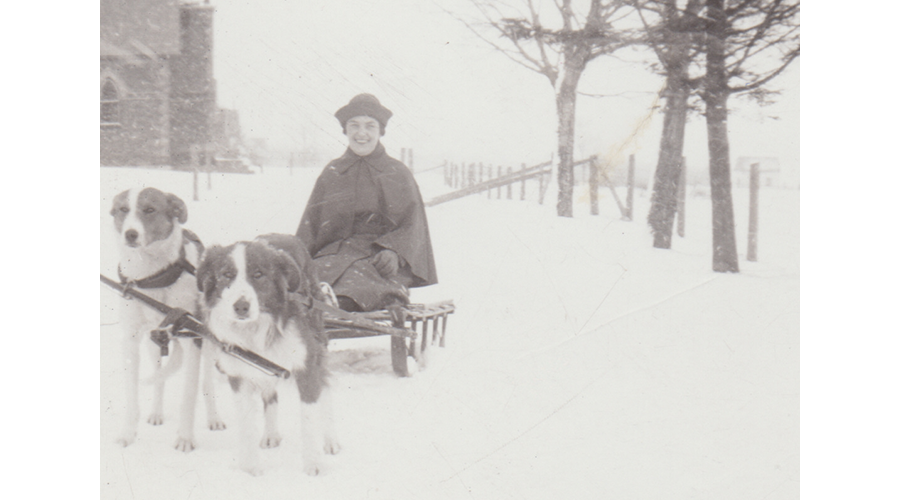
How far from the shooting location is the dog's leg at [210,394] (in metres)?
2.56

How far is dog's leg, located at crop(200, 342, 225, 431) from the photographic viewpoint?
256 centimetres

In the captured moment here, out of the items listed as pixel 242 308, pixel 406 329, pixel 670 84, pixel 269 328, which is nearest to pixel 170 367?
pixel 269 328

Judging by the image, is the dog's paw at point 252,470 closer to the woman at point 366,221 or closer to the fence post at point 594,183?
the woman at point 366,221

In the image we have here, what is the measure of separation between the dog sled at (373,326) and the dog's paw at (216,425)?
36cm

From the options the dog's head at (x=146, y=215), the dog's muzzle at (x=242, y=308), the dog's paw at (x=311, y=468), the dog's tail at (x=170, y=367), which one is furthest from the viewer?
the dog's tail at (x=170, y=367)

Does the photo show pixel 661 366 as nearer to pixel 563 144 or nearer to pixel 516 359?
pixel 516 359

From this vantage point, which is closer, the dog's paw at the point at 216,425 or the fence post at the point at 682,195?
the dog's paw at the point at 216,425

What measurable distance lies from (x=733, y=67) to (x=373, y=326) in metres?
1.87

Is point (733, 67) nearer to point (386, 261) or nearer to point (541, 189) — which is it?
point (541, 189)

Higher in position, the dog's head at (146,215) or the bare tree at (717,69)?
the bare tree at (717,69)

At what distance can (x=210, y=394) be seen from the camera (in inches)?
102

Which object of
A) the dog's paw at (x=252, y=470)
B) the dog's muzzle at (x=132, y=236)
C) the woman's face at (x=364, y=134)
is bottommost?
the dog's paw at (x=252, y=470)

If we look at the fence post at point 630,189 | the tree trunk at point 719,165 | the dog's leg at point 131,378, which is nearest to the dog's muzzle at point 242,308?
the dog's leg at point 131,378

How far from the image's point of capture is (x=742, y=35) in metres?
2.70
